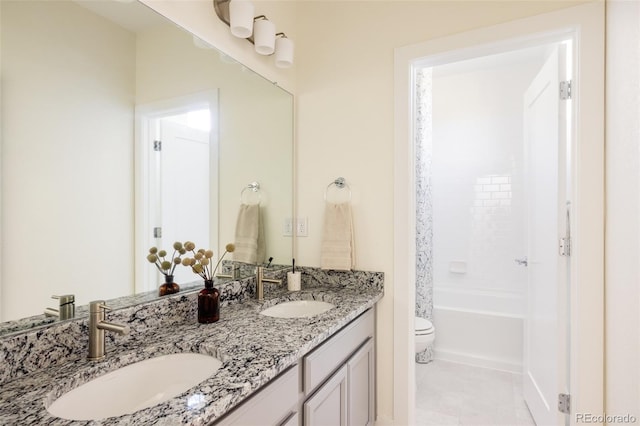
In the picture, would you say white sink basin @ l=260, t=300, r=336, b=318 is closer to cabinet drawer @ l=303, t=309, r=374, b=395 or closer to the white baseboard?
cabinet drawer @ l=303, t=309, r=374, b=395

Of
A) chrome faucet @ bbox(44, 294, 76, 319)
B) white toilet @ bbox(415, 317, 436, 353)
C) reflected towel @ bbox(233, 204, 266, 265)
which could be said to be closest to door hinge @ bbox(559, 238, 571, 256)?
white toilet @ bbox(415, 317, 436, 353)

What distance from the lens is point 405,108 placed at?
1.79 m

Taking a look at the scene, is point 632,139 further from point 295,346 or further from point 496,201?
point 496,201

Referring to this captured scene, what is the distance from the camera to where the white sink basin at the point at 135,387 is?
0.82 m

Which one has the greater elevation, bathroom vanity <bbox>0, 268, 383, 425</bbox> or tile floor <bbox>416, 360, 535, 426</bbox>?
bathroom vanity <bbox>0, 268, 383, 425</bbox>

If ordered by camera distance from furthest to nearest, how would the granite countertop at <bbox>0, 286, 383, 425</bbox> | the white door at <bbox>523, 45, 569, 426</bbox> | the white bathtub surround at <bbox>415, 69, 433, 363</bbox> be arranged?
the white bathtub surround at <bbox>415, 69, 433, 363</bbox>, the white door at <bbox>523, 45, 569, 426</bbox>, the granite countertop at <bbox>0, 286, 383, 425</bbox>

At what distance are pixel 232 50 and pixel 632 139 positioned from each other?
1.70 meters

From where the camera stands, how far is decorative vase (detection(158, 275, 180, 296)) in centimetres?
132

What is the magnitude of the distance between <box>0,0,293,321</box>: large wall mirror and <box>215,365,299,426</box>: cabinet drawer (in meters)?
0.64

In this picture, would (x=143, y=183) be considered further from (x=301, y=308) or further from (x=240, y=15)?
(x=301, y=308)

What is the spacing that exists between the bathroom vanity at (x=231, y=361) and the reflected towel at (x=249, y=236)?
0.48 ft

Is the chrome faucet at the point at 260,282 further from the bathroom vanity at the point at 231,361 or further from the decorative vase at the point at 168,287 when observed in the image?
the decorative vase at the point at 168,287

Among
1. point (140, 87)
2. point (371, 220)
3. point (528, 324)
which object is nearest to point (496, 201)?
point (528, 324)

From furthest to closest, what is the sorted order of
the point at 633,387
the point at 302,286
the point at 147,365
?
the point at 302,286 < the point at 633,387 < the point at 147,365
